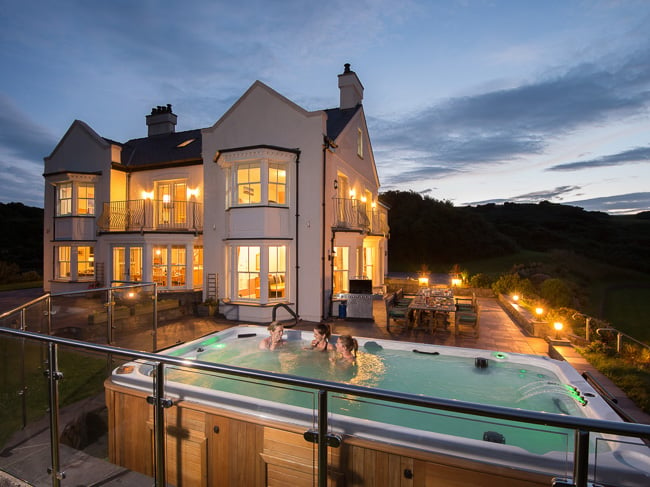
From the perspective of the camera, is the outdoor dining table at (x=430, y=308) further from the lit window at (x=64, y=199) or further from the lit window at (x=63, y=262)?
the lit window at (x=64, y=199)

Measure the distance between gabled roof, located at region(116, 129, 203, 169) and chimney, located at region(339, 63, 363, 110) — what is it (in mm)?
6835

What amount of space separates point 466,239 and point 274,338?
39.1 metres

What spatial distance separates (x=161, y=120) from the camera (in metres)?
18.4

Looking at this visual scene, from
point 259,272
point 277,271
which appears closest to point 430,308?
point 277,271

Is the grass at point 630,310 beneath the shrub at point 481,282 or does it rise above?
beneath

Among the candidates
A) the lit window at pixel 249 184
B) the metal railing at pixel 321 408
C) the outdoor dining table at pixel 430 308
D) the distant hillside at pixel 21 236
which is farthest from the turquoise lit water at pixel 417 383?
the distant hillside at pixel 21 236

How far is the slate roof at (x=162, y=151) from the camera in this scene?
47.5 ft

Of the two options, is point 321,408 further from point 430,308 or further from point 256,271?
point 256,271

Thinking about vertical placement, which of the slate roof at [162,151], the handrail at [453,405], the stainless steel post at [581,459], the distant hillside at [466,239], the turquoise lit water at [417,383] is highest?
the slate roof at [162,151]

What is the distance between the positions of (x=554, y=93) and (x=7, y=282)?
1319 inches

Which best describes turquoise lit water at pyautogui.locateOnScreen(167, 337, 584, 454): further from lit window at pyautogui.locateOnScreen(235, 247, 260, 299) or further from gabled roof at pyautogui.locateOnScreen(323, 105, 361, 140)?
gabled roof at pyautogui.locateOnScreen(323, 105, 361, 140)

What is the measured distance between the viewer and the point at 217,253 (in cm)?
1243

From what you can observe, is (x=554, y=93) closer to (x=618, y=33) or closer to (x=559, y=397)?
(x=618, y=33)

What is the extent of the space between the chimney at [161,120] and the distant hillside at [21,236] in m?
23.7
